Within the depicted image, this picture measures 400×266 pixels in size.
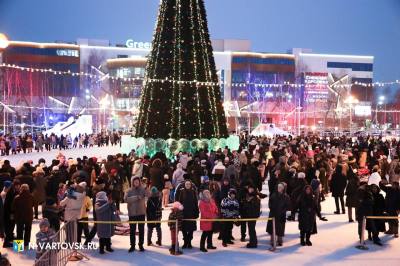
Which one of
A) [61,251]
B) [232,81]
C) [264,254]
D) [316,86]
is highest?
[232,81]

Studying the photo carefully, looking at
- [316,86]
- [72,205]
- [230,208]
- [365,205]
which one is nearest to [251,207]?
[230,208]

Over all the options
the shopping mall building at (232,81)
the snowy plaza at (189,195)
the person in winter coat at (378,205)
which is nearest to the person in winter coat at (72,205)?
the snowy plaza at (189,195)

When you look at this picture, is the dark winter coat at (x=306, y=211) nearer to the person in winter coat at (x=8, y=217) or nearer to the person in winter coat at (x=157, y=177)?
the person in winter coat at (x=157, y=177)

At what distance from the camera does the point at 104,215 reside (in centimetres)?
923

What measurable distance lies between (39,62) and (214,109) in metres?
63.7

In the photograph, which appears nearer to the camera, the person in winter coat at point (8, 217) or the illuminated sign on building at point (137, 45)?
the person in winter coat at point (8, 217)

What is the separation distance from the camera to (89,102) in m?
70.0

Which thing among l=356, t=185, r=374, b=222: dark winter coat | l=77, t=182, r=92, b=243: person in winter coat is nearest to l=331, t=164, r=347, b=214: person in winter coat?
l=356, t=185, r=374, b=222: dark winter coat

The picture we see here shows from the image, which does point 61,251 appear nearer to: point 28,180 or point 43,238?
point 43,238

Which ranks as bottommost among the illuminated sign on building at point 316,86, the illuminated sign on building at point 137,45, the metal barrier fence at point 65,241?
the metal barrier fence at point 65,241

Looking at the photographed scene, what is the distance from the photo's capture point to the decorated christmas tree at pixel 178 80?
23.4 metres

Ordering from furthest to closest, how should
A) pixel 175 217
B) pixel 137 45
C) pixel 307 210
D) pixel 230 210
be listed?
pixel 137 45, pixel 307 210, pixel 230 210, pixel 175 217

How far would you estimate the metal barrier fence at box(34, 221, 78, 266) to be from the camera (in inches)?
271

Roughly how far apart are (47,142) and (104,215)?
91.8 ft
